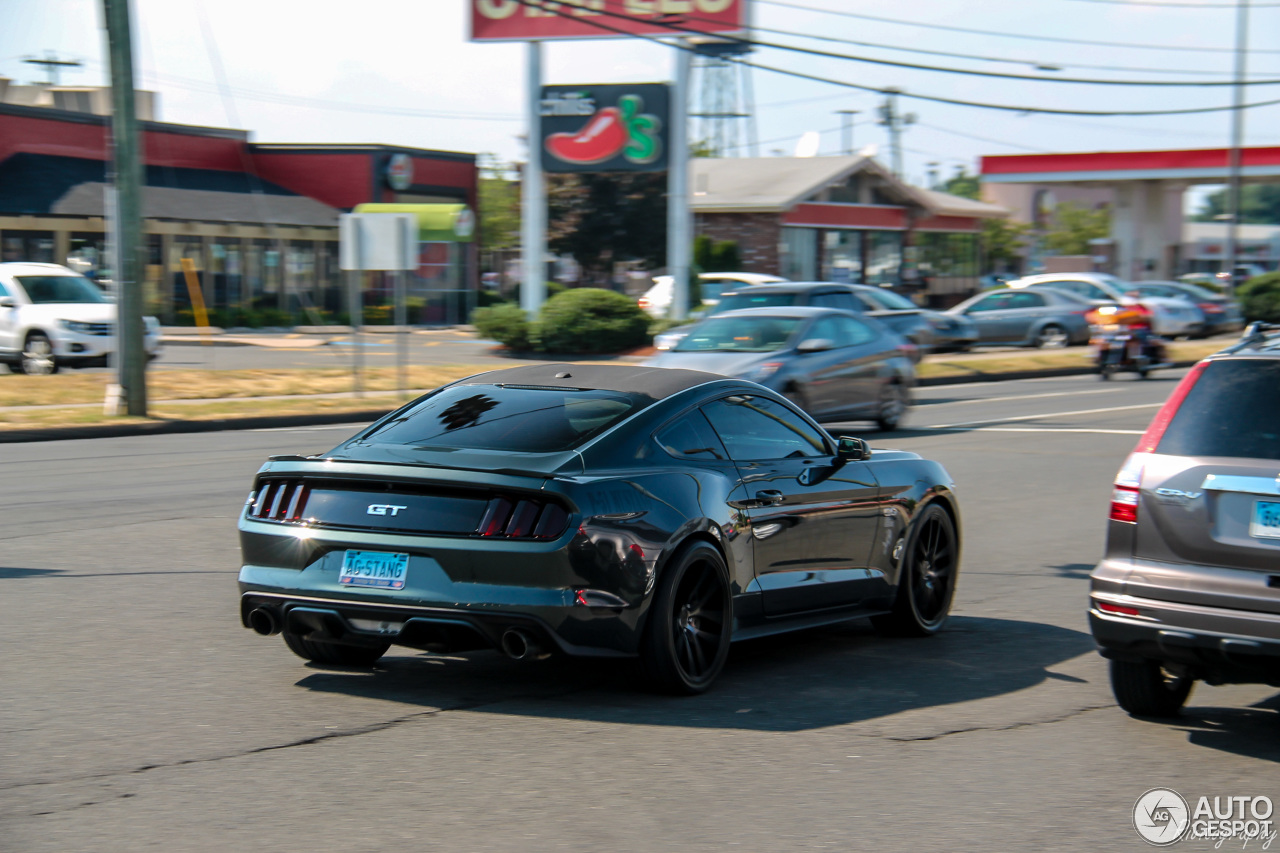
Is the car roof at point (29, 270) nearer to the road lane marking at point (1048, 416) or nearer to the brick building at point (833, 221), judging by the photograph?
the road lane marking at point (1048, 416)

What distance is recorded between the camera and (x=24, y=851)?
14.1 feet

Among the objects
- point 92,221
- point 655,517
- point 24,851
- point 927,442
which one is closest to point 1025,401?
point 927,442

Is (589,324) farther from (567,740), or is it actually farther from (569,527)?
(567,740)

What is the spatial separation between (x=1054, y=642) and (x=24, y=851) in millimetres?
5212

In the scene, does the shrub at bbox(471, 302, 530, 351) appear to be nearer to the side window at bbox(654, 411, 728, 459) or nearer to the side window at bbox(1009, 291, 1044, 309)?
the side window at bbox(1009, 291, 1044, 309)

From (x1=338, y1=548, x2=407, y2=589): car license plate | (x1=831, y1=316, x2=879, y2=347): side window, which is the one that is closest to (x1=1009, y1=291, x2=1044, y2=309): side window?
(x1=831, y1=316, x2=879, y2=347): side window

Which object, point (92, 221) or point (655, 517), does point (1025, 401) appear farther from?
point (92, 221)

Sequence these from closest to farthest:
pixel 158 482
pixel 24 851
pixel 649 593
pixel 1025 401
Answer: pixel 24 851, pixel 649 593, pixel 158 482, pixel 1025 401

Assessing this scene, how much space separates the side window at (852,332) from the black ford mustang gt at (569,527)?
1105 cm

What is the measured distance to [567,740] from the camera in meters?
5.61

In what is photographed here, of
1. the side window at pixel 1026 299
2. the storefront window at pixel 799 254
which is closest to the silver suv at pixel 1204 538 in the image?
the side window at pixel 1026 299

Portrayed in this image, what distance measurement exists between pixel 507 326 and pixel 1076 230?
61.9m

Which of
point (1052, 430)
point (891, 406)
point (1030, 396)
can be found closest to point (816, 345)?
point (891, 406)

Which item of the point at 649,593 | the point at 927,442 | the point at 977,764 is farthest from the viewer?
the point at 927,442
